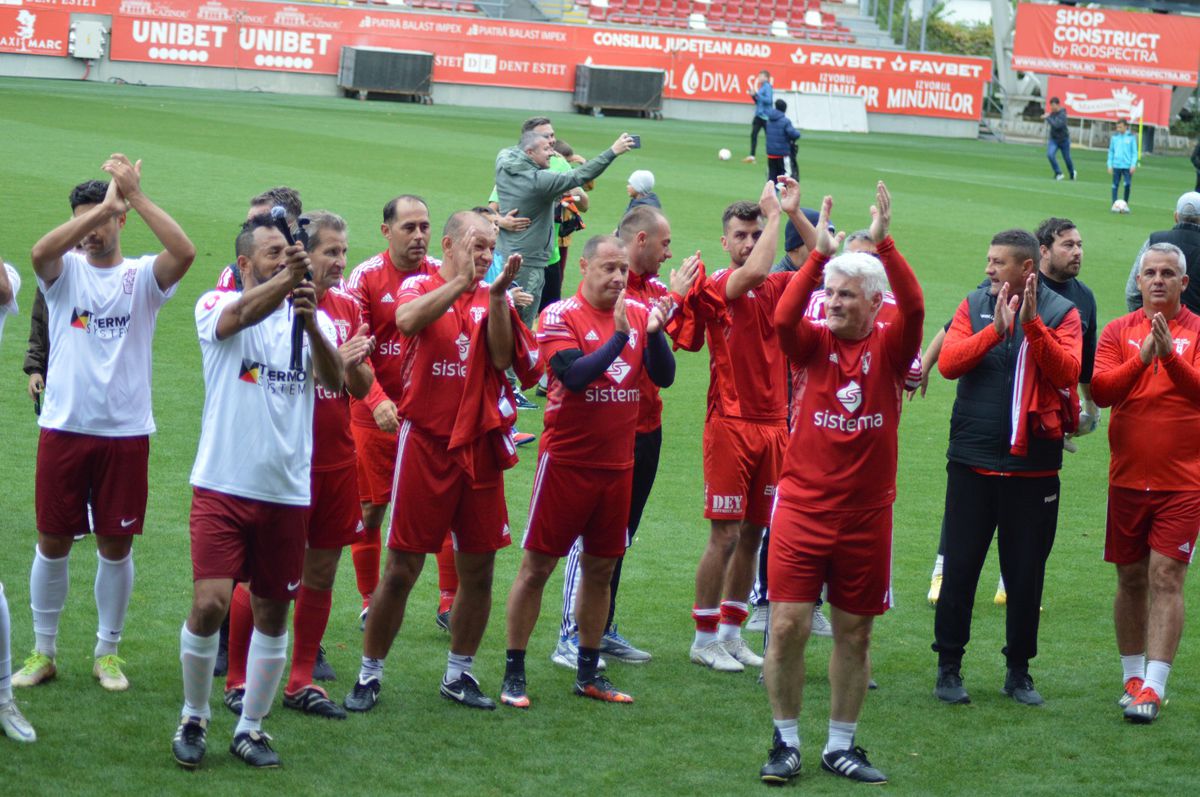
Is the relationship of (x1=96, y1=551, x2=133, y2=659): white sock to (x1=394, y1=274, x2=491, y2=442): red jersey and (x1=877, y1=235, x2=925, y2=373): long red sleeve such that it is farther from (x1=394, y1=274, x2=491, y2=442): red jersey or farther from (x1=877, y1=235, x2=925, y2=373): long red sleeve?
(x1=877, y1=235, x2=925, y2=373): long red sleeve

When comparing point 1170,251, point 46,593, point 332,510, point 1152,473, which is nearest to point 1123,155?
point 1170,251

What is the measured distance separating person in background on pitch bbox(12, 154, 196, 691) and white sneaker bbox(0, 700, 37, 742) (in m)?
0.50

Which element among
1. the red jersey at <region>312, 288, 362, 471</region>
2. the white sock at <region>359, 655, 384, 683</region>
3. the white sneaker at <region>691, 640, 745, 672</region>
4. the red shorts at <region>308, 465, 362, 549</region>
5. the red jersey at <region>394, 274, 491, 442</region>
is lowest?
the white sneaker at <region>691, 640, 745, 672</region>

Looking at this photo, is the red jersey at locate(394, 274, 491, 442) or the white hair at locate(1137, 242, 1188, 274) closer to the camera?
the red jersey at locate(394, 274, 491, 442)

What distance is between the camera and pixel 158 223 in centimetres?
568

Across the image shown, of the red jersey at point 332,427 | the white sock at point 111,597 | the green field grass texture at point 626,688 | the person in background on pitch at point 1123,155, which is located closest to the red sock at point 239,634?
the green field grass texture at point 626,688

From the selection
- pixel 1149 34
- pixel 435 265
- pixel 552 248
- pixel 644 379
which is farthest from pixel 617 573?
pixel 1149 34

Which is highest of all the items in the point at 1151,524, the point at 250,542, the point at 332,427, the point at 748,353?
the point at 748,353

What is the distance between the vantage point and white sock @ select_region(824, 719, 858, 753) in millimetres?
5855

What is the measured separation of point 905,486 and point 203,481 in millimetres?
6372

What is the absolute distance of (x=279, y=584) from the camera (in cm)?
557

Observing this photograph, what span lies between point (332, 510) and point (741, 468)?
2.00 meters

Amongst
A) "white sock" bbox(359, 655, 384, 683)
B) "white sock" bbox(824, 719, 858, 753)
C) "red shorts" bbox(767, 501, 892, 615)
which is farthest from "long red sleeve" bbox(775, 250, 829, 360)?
"white sock" bbox(359, 655, 384, 683)

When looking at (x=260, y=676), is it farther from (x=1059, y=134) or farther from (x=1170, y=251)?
(x=1059, y=134)
